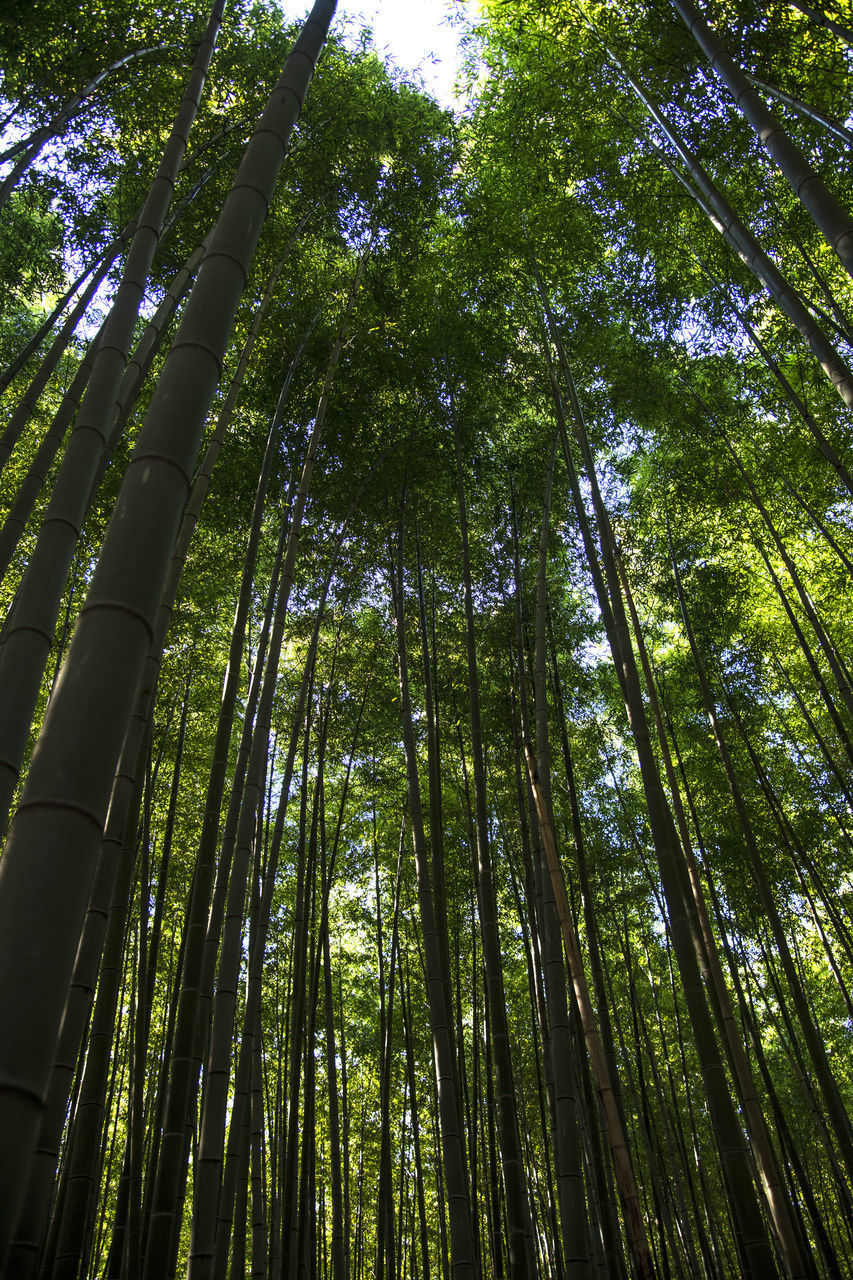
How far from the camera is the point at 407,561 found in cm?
657

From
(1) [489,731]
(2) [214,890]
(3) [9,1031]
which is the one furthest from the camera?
(1) [489,731]

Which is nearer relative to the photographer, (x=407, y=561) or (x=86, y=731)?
(x=86, y=731)

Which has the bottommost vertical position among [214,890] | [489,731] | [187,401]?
[187,401]

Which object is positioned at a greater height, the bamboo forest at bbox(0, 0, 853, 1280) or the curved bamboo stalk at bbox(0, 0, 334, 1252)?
the bamboo forest at bbox(0, 0, 853, 1280)

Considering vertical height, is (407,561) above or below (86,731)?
above

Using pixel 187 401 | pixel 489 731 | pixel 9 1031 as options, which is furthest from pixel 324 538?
pixel 9 1031

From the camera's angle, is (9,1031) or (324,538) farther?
(324,538)

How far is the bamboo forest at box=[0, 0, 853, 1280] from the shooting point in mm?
1984

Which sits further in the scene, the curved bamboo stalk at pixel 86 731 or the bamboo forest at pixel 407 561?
the bamboo forest at pixel 407 561

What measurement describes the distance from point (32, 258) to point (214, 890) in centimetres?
416

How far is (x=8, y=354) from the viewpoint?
555 cm

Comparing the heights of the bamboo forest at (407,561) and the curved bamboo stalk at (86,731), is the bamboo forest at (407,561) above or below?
above

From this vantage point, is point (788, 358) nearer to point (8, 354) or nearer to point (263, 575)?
point (263, 575)

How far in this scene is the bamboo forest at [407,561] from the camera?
1984 mm
